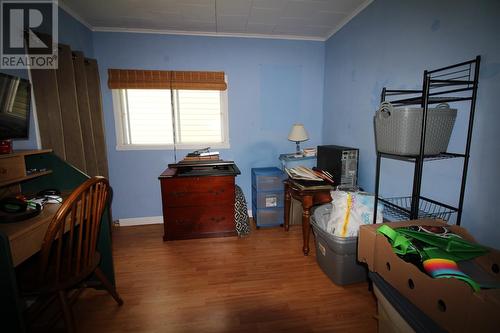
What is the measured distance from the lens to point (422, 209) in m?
1.57

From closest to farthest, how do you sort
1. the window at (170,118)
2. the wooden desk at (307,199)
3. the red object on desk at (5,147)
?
1. the red object on desk at (5,147)
2. the wooden desk at (307,199)
3. the window at (170,118)

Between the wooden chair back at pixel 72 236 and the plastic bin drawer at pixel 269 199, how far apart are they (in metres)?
1.65

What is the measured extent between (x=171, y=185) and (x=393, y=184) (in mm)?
2121

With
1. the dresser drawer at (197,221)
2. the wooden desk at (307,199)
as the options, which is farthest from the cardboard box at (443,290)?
the dresser drawer at (197,221)

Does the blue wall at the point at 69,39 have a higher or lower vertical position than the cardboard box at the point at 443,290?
higher

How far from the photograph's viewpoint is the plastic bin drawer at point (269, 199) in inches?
104

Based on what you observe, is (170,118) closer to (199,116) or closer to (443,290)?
(199,116)

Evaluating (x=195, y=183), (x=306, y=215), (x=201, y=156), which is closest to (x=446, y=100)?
(x=306, y=215)

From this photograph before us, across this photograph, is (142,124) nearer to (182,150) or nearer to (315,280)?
Result: (182,150)

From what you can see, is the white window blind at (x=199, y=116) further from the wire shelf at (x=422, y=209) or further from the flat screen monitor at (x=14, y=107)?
the wire shelf at (x=422, y=209)

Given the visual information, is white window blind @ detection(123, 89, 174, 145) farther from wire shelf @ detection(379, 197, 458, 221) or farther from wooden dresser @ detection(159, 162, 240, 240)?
wire shelf @ detection(379, 197, 458, 221)

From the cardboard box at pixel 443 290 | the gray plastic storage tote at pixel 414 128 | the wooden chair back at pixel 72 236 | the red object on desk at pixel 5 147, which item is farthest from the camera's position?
the red object on desk at pixel 5 147

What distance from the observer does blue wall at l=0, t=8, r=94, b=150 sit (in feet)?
5.44

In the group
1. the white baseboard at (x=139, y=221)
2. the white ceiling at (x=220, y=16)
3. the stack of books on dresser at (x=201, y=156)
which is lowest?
the white baseboard at (x=139, y=221)
